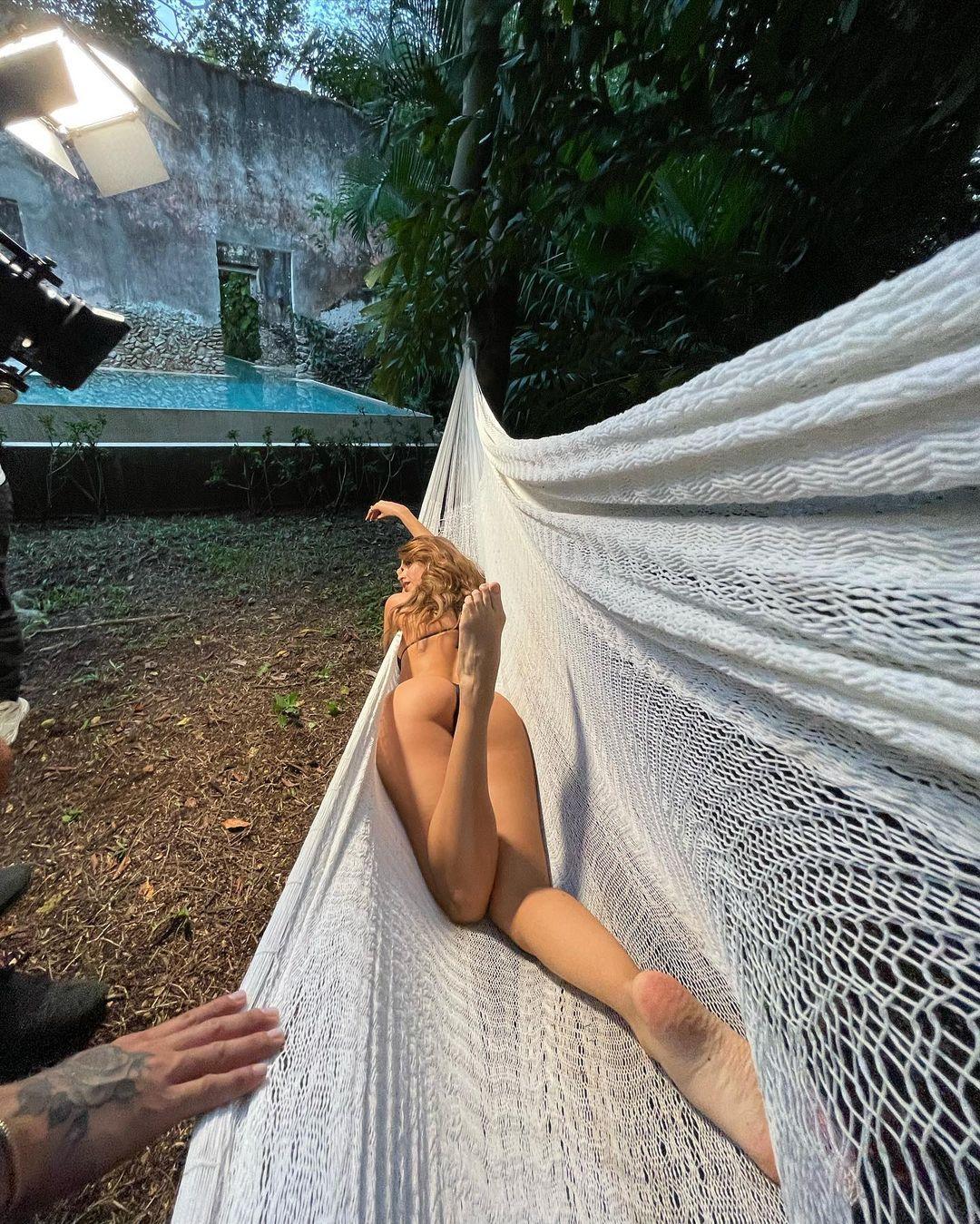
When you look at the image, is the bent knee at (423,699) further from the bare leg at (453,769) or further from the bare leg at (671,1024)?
the bare leg at (671,1024)

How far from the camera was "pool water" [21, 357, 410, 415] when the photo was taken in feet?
14.2

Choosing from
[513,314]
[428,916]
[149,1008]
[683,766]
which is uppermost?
[513,314]

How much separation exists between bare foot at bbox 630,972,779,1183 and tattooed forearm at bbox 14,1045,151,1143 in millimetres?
461

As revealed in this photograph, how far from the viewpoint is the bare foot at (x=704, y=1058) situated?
0.50 meters

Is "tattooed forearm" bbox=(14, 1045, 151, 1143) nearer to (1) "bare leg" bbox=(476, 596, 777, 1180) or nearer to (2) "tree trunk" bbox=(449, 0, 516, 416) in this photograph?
(1) "bare leg" bbox=(476, 596, 777, 1180)

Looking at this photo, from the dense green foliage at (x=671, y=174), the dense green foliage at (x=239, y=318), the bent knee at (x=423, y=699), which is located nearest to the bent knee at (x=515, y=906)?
the bent knee at (x=423, y=699)

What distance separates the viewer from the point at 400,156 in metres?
2.70

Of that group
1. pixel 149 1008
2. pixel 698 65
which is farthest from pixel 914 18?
pixel 149 1008

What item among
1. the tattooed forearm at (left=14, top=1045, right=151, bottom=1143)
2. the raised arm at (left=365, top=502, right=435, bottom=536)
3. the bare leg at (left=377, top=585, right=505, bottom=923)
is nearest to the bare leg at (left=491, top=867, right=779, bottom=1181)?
the bare leg at (left=377, top=585, right=505, bottom=923)

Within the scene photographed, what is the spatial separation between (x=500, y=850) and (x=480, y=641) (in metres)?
0.29

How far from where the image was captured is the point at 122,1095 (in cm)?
53

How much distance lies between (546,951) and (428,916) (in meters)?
0.15

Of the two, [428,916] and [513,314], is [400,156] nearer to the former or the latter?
[513,314]

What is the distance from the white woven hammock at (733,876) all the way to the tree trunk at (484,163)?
1.76m
